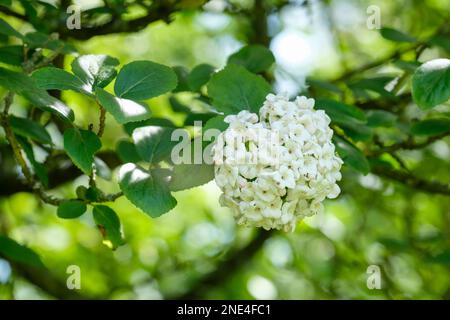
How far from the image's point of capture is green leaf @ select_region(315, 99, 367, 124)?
188cm

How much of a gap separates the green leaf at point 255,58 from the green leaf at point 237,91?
1.16 ft

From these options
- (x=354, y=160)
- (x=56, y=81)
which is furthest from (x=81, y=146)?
(x=354, y=160)

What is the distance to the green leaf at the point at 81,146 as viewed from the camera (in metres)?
1.60

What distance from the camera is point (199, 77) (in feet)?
7.16

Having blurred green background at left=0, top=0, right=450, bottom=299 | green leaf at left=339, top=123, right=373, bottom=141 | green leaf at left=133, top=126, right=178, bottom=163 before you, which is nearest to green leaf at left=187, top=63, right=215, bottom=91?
green leaf at left=133, top=126, right=178, bottom=163

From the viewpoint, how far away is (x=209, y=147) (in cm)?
171

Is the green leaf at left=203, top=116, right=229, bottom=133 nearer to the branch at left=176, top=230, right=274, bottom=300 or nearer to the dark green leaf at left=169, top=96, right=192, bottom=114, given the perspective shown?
the dark green leaf at left=169, top=96, right=192, bottom=114

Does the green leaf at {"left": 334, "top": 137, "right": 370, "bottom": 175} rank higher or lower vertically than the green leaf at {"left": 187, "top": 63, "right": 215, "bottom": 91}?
lower

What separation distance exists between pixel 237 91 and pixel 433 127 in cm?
73

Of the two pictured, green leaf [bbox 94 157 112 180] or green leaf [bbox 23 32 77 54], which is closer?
green leaf [bbox 23 32 77 54]

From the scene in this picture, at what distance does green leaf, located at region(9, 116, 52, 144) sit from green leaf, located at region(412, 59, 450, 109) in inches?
44.2

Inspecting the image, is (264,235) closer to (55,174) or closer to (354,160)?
(55,174)
